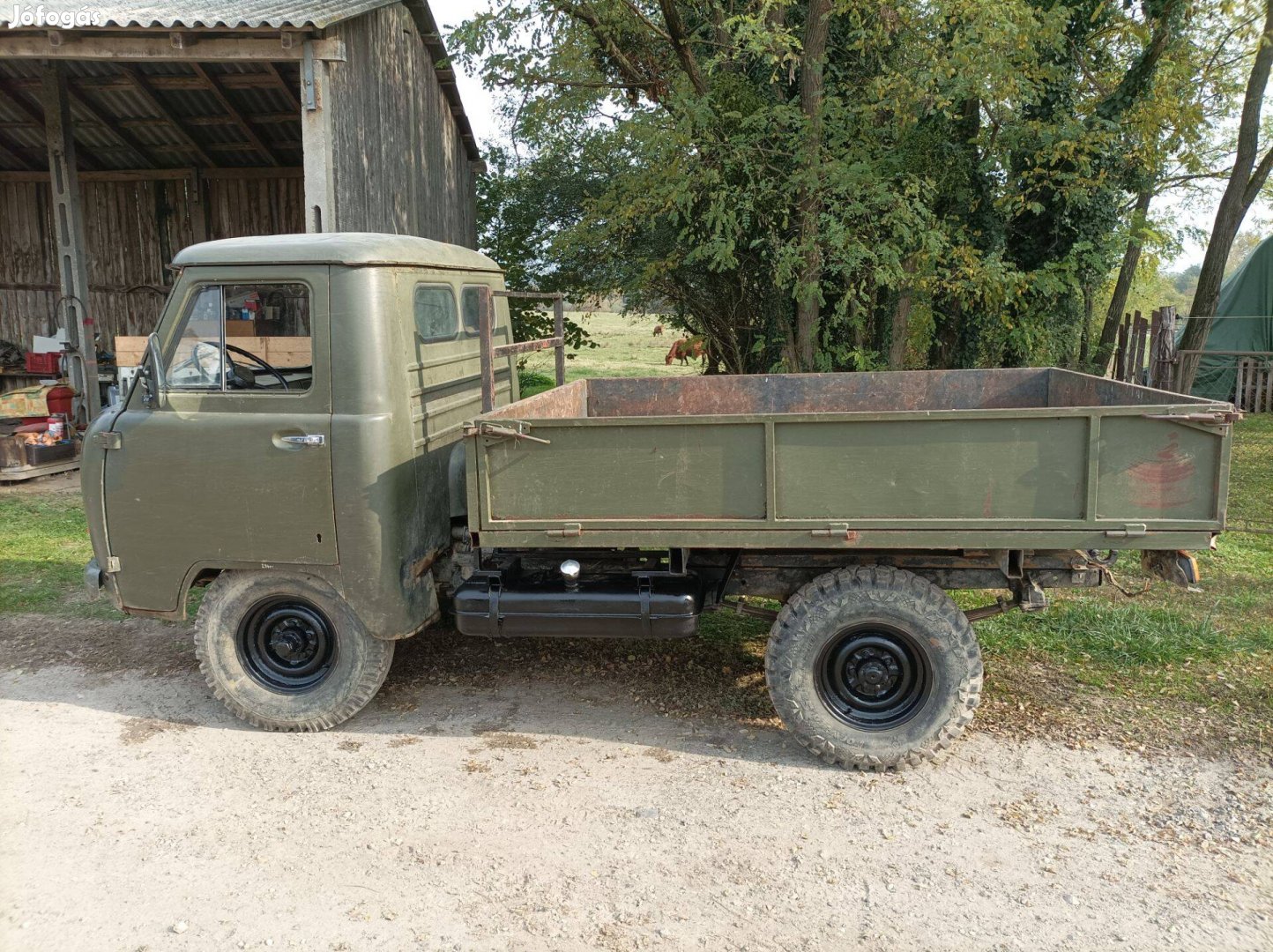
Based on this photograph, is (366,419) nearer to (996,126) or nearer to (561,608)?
(561,608)

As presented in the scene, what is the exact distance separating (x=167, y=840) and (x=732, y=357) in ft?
41.4

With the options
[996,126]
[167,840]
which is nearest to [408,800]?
[167,840]

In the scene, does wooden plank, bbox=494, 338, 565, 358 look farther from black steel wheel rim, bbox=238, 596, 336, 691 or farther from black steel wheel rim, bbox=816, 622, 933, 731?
black steel wheel rim, bbox=816, 622, 933, 731

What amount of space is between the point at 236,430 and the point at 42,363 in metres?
11.8

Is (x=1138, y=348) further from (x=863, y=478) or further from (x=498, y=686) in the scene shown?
(x=498, y=686)

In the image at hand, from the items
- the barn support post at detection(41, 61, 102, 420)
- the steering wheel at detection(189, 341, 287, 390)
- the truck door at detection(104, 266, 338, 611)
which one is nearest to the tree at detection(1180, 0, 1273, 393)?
the truck door at detection(104, 266, 338, 611)

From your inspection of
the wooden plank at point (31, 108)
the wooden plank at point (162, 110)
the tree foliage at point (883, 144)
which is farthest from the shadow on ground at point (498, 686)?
the wooden plank at point (31, 108)

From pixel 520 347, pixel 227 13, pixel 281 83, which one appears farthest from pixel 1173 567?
pixel 281 83

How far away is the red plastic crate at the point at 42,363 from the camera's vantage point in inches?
569

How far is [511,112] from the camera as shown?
16141 mm

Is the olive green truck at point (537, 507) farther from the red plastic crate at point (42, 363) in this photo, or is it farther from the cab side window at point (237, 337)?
the red plastic crate at point (42, 363)

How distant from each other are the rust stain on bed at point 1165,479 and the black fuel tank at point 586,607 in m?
1.97

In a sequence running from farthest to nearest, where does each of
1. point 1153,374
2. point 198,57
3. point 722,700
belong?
point 1153,374
point 198,57
point 722,700

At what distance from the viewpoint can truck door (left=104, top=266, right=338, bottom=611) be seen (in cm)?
474
